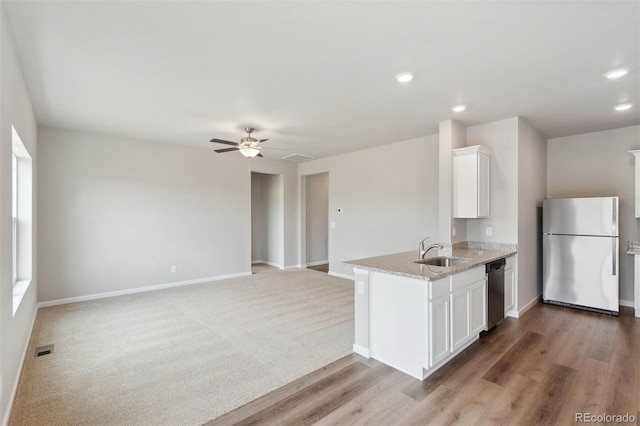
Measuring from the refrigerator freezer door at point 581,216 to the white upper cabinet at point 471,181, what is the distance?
3.87ft

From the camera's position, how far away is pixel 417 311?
256 centimetres

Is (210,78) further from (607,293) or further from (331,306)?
(607,293)

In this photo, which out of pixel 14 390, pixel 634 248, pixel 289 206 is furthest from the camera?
pixel 289 206

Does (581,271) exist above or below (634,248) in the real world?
below

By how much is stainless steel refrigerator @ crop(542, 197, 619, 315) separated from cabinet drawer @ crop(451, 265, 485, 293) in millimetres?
2088

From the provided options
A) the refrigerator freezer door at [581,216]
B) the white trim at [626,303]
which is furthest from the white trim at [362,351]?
the white trim at [626,303]

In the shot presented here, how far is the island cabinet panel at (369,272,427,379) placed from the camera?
8.36ft

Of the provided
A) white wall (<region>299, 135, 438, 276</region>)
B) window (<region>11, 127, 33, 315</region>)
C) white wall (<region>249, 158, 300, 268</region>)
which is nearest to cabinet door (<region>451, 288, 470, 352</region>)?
white wall (<region>299, 135, 438, 276</region>)

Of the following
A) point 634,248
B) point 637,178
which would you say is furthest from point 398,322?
point 637,178

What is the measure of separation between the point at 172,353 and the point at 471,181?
400 cm

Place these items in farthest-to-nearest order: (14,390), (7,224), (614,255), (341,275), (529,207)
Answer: (341,275), (529,207), (614,255), (14,390), (7,224)

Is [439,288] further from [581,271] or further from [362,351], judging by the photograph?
[581,271]

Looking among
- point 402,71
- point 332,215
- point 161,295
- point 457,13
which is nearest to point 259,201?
point 332,215

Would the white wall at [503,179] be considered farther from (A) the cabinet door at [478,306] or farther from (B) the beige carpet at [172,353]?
(B) the beige carpet at [172,353]
